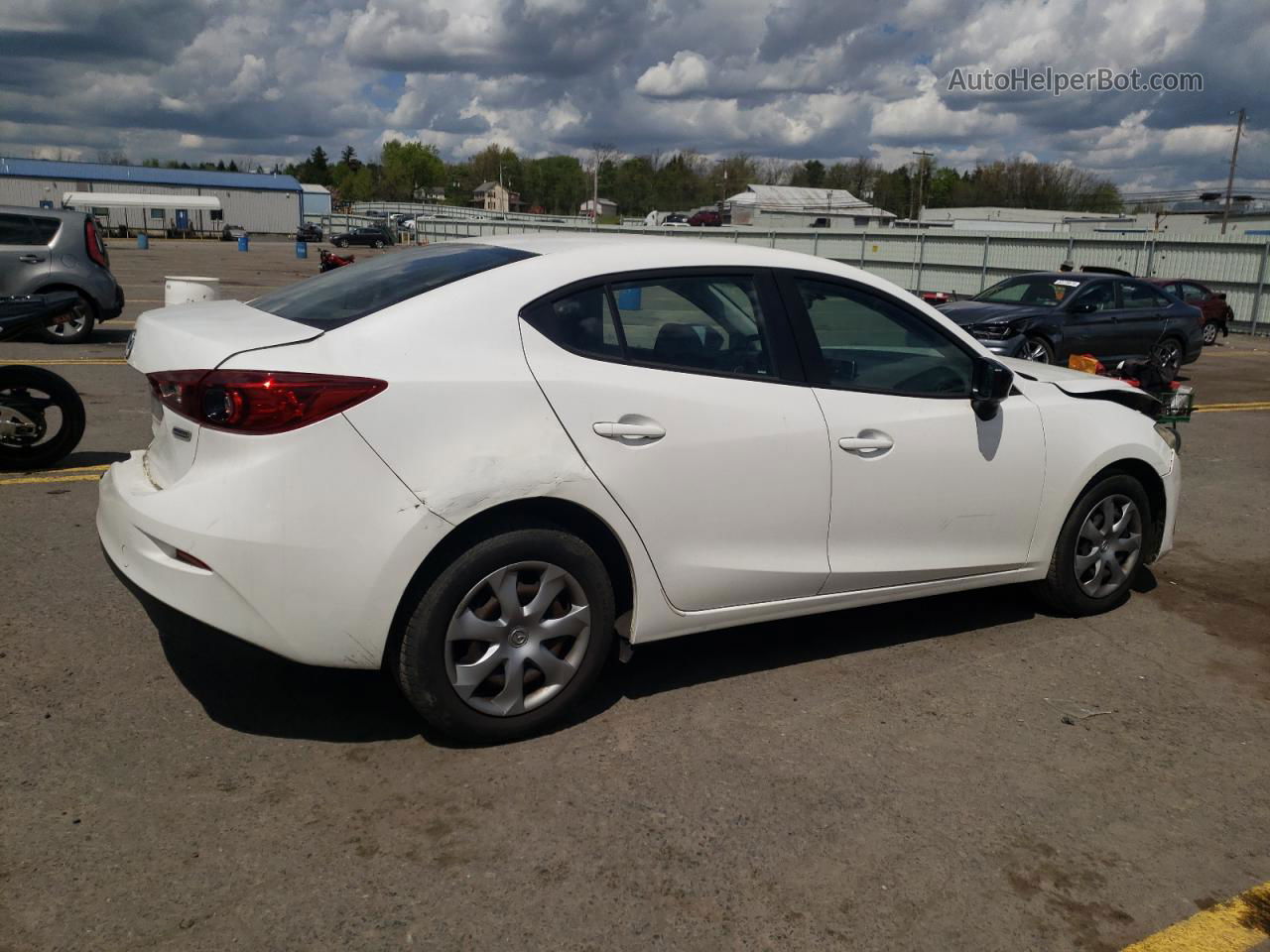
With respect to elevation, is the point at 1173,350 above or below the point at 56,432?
above

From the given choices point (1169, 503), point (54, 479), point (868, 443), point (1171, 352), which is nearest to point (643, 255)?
point (868, 443)

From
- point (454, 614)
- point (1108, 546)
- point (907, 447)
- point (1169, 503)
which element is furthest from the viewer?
point (1169, 503)

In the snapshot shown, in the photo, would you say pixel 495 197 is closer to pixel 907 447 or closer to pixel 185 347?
pixel 907 447

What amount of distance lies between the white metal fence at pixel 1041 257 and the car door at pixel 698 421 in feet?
71.7

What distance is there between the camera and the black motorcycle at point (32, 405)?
661cm

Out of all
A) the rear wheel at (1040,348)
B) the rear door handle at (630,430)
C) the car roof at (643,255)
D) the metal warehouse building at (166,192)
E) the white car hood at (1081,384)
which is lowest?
the rear wheel at (1040,348)

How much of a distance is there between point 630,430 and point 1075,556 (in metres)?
2.47

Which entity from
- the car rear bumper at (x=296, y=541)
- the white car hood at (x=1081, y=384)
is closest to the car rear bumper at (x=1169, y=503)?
the white car hood at (x=1081, y=384)

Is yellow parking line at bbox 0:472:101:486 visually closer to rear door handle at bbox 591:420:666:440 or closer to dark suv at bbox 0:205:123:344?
rear door handle at bbox 591:420:666:440

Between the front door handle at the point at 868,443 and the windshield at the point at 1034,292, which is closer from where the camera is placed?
the front door handle at the point at 868,443

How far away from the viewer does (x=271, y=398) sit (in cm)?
308

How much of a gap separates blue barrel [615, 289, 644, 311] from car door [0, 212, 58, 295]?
12.2 metres

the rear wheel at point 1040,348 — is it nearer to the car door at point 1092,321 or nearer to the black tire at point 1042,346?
the black tire at point 1042,346

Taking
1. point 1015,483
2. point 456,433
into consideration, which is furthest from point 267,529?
point 1015,483
